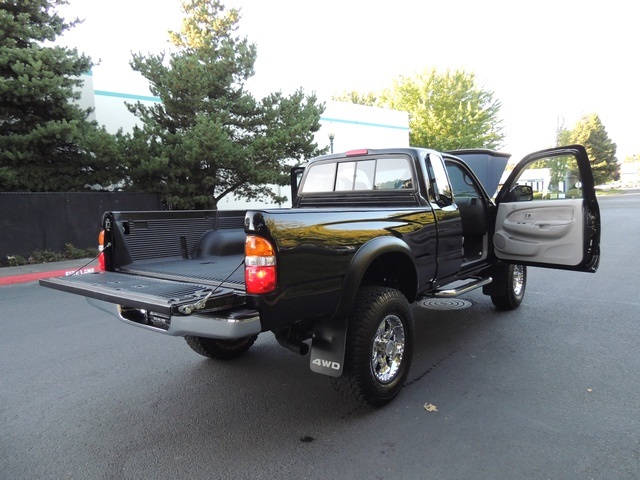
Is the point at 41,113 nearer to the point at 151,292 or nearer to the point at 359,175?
the point at 359,175

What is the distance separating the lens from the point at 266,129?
1524cm

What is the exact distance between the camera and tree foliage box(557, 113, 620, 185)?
204ft

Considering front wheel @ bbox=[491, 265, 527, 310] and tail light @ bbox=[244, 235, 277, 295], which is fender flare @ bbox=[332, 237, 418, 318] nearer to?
tail light @ bbox=[244, 235, 277, 295]

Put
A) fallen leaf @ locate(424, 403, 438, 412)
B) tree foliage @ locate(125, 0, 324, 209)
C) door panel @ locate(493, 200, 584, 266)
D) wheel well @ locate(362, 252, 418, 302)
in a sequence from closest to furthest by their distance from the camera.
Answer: fallen leaf @ locate(424, 403, 438, 412) → wheel well @ locate(362, 252, 418, 302) → door panel @ locate(493, 200, 584, 266) → tree foliage @ locate(125, 0, 324, 209)

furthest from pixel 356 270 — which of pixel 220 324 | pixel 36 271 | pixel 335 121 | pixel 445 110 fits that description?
pixel 445 110

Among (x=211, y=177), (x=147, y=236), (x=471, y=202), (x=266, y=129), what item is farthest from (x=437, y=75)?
(x=147, y=236)

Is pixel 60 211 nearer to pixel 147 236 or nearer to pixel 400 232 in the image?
pixel 147 236

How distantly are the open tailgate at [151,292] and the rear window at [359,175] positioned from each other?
2.18 m

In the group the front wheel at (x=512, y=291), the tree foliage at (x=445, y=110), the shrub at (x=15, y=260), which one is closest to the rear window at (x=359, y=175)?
the front wheel at (x=512, y=291)

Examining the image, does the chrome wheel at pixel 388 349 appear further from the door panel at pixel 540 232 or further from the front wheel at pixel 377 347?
the door panel at pixel 540 232

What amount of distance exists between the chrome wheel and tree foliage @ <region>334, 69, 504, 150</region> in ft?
113

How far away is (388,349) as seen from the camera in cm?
342

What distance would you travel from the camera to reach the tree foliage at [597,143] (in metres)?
62.1

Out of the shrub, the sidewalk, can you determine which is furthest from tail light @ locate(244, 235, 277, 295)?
the shrub
